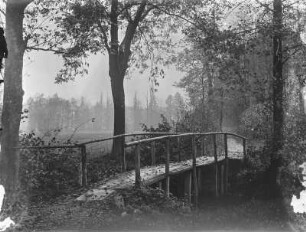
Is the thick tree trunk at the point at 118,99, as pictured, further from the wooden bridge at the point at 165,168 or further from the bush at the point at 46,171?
the bush at the point at 46,171

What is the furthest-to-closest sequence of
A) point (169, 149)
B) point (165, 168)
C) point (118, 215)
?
point (169, 149), point (165, 168), point (118, 215)

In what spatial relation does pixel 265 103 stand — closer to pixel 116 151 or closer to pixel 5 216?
pixel 116 151

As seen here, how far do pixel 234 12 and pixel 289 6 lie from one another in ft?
9.13

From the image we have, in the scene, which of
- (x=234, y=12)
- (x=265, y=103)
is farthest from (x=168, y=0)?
(x=265, y=103)

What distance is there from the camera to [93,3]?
12906mm

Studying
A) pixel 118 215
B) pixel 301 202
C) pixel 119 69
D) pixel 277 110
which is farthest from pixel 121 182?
pixel 119 69

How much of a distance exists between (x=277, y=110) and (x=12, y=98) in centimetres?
1117

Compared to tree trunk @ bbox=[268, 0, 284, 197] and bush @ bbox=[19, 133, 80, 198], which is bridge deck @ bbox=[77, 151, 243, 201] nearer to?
bush @ bbox=[19, 133, 80, 198]

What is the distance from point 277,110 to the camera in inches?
699

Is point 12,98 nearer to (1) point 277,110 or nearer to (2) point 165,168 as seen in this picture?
(2) point 165,168

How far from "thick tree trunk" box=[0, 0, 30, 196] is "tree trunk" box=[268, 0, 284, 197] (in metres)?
9.96

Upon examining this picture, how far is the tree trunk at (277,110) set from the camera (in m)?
16.8

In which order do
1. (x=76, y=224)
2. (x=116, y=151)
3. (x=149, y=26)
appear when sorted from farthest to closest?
(x=149, y=26) → (x=116, y=151) → (x=76, y=224)

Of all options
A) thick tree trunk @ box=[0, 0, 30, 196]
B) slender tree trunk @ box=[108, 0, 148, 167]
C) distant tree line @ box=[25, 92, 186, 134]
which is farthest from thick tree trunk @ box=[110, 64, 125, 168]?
distant tree line @ box=[25, 92, 186, 134]
